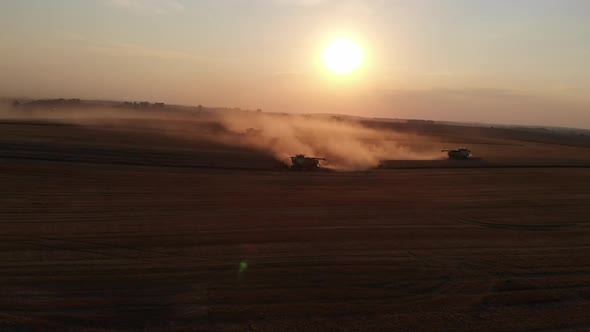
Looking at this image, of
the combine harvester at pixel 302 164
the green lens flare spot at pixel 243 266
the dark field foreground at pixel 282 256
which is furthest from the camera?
the combine harvester at pixel 302 164

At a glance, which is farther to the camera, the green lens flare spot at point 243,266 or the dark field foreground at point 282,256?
the green lens flare spot at point 243,266

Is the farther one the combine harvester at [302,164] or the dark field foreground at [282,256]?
the combine harvester at [302,164]

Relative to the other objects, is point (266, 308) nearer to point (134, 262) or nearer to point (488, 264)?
point (134, 262)

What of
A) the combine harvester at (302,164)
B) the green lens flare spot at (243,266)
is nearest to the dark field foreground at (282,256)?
the green lens flare spot at (243,266)

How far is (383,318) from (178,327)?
3.74 metres

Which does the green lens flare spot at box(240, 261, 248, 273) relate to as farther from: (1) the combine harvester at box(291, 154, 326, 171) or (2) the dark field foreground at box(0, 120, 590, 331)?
(1) the combine harvester at box(291, 154, 326, 171)

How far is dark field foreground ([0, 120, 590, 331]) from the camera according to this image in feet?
30.4

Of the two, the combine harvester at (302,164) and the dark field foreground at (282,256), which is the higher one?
the combine harvester at (302,164)

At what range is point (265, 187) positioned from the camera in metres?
25.0

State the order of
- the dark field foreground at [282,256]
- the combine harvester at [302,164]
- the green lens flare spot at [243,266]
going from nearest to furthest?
the dark field foreground at [282,256]
the green lens flare spot at [243,266]
the combine harvester at [302,164]

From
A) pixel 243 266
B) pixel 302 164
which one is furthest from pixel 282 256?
pixel 302 164

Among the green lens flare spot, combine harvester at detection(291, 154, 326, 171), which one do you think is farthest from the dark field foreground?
combine harvester at detection(291, 154, 326, 171)

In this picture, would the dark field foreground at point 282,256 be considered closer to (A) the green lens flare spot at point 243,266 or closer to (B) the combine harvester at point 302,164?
(A) the green lens flare spot at point 243,266

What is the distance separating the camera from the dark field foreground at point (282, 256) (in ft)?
30.4
